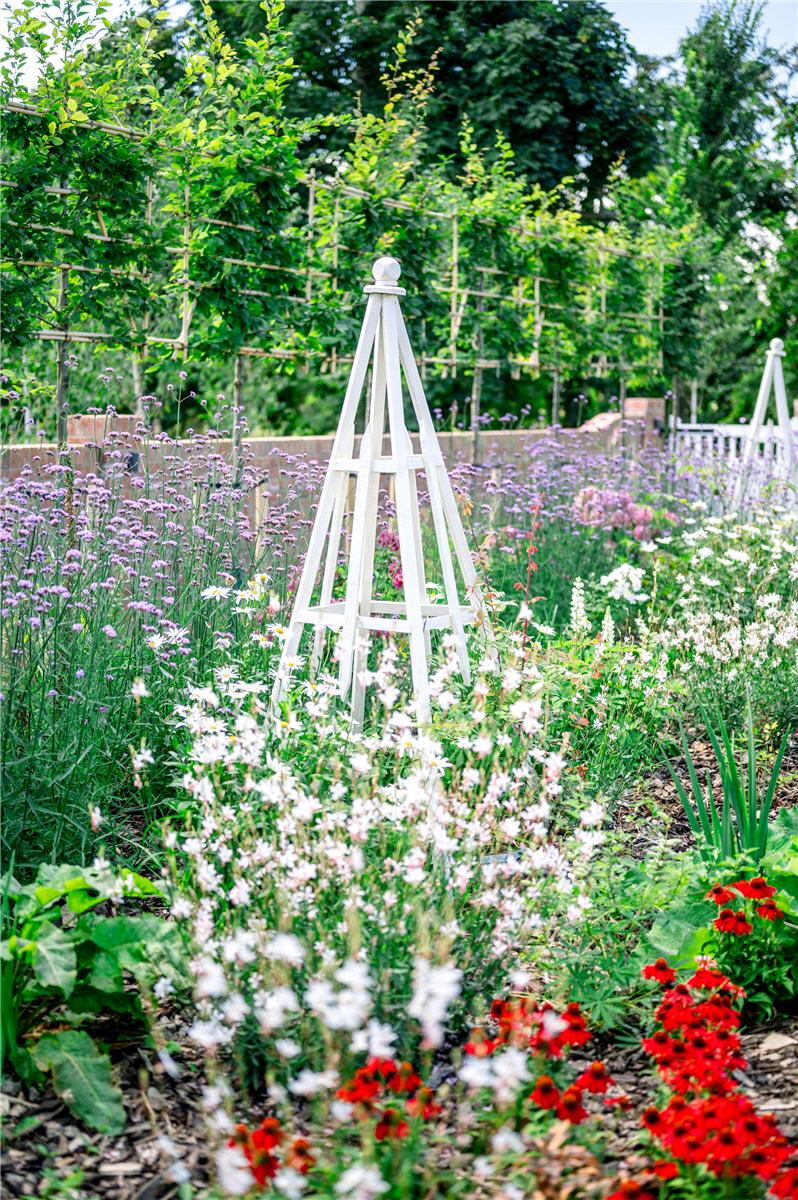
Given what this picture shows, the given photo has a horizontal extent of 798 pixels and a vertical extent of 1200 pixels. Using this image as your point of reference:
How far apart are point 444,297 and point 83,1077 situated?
7942mm

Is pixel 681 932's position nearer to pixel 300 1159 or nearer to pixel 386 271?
pixel 300 1159

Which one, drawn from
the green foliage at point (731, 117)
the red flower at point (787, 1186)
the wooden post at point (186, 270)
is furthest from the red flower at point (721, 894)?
the green foliage at point (731, 117)

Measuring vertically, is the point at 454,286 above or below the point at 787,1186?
above

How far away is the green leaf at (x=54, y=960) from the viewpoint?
7.59 feet

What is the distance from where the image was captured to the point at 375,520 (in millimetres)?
3875

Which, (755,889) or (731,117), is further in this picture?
(731,117)

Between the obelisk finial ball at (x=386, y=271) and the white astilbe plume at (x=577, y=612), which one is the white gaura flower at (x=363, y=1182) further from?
the white astilbe plume at (x=577, y=612)

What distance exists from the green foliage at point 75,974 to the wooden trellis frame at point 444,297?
116 inches

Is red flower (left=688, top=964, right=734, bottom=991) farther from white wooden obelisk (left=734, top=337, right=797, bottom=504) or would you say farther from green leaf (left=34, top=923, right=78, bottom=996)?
white wooden obelisk (left=734, top=337, right=797, bottom=504)

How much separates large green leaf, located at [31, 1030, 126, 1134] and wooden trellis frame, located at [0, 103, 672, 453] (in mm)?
3232

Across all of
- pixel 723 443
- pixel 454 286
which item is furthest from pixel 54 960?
pixel 723 443

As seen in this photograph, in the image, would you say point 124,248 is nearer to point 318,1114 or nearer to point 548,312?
point 318,1114

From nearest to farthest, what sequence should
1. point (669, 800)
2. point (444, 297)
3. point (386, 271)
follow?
point (386, 271)
point (669, 800)
point (444, 297)

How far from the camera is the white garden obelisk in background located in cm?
365
